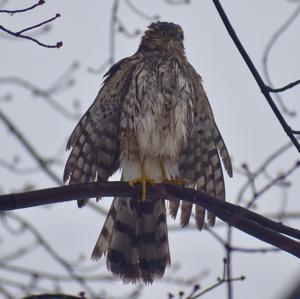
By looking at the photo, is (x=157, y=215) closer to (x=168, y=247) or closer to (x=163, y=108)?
(x=168, y=247)

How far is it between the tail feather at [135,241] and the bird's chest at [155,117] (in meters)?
0.44

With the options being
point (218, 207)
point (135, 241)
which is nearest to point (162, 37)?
point (135, 241)

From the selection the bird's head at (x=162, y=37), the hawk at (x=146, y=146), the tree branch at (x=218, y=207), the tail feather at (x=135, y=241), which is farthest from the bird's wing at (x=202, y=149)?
the tree branch at (x=218, y=207)

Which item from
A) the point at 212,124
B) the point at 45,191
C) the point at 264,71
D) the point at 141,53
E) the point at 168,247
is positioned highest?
the point at 141,53

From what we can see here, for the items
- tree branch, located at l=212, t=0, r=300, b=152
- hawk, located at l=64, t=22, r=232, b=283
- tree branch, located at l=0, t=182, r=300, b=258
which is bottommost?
tree branch, located at l=0, t=182, r=300, b=258

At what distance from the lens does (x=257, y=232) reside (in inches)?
149

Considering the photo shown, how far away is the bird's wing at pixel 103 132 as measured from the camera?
5.82m

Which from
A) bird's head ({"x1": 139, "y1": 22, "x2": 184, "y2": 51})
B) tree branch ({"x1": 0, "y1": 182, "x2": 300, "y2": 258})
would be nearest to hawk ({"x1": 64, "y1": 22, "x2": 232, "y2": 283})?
bird's head ({"x1": 139, "y1": 22, "x2": 184, "y2": 51})

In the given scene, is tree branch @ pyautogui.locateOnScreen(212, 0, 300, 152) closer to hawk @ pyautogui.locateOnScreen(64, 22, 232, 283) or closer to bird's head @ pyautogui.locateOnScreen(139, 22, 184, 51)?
hawk @ pyautogui.locateOnScreen(64, 22, 232, 283)

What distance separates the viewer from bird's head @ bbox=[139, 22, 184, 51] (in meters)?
6.64

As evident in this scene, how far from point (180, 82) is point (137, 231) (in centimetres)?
124

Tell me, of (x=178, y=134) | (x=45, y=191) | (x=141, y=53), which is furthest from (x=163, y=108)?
(x=45, y=191)

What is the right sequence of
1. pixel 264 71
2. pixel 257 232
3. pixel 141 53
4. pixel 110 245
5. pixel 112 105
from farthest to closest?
pixel 141 53 < pixel 112 105 < pixel 110 245 < pixel 264 71 < pixel 257 232

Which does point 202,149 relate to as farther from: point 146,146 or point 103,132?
point 103,132
